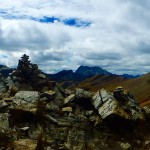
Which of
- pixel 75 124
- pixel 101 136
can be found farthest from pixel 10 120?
pixel 101 136

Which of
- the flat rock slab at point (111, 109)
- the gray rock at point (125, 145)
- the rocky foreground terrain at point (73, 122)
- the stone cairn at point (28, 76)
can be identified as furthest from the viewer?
the stone cairn at point (28, 76)

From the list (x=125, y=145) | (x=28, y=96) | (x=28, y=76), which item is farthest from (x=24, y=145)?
(x=28, y=76)

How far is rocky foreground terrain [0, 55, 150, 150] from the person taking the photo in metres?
40.8

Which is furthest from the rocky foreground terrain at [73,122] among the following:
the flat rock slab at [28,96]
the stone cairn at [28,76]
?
the stone cairn at [28,76]

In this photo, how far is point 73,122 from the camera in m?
45.0

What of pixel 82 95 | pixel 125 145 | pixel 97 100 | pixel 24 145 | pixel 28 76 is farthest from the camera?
pixel 28 76

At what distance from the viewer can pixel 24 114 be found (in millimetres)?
43500

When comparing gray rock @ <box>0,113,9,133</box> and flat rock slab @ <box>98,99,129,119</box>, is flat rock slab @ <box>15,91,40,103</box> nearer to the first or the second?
gray rock @ <box>0,113,9,133</box>

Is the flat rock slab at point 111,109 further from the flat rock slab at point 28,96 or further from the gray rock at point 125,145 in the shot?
the flat rock slab at point 28,96

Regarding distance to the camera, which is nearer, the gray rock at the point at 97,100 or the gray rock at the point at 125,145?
the gray rock at the point at 125,145

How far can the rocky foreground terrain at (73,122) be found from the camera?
40750mm

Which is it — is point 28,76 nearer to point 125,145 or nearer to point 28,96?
point 28,96

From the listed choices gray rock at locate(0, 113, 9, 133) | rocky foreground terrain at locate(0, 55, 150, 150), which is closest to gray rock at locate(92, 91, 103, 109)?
rocky foreground terrain at locate(0, 55, 150, 150)

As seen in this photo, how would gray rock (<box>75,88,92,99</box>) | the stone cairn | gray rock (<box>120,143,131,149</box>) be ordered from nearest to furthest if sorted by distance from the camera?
gray rock (<box>120,143,131,149</box>)
gray rock (<box>75,88,92,99</box>)
the stone cairn
